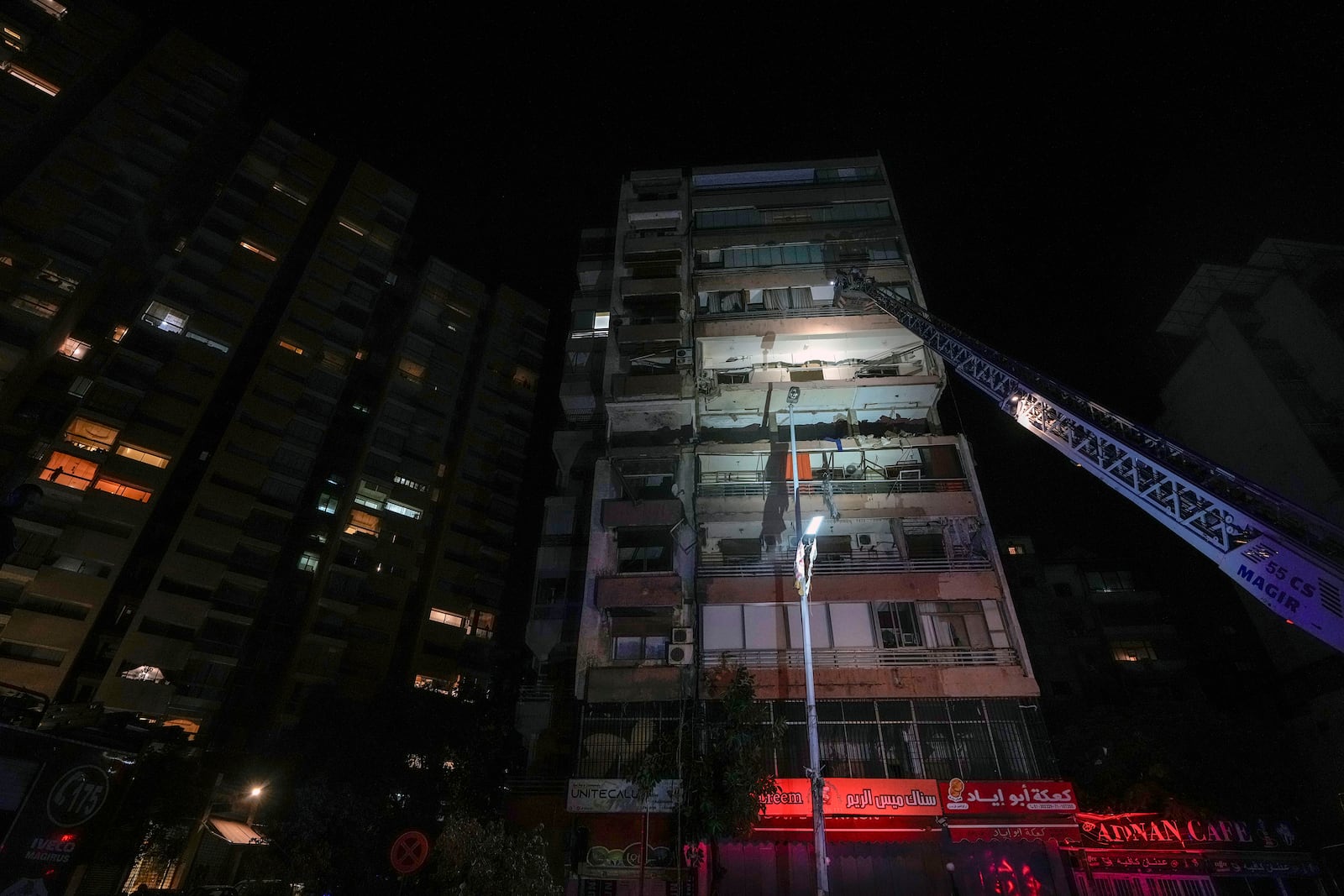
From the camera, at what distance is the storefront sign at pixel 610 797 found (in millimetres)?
20875

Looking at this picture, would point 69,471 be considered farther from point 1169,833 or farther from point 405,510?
point 1169,833

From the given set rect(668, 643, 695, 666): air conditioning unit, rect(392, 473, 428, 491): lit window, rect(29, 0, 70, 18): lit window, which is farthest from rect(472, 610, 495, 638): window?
rect(29, 0, 70, 18): lit window

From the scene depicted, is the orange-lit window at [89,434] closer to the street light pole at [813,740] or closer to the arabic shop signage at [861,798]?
the arabic shop signage at [861,798]

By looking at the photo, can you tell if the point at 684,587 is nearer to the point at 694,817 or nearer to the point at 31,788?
the point at 694,817

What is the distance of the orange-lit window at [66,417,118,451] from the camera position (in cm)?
4066

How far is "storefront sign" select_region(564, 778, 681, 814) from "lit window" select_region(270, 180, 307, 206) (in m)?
57.4

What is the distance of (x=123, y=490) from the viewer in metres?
41.5

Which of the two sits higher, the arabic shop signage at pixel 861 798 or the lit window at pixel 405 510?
the lit window at pixel 405 510

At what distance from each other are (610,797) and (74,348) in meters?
47.7

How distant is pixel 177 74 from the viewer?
52188mm

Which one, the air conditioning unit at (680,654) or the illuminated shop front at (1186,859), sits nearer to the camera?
the illuminated shop front at (1186,859)

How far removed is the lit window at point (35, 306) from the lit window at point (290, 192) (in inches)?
873

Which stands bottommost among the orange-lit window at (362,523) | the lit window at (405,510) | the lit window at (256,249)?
the orange-lit window at (362,523)

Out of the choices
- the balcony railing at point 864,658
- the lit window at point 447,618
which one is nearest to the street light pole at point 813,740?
the balcony railing at point 864,658
